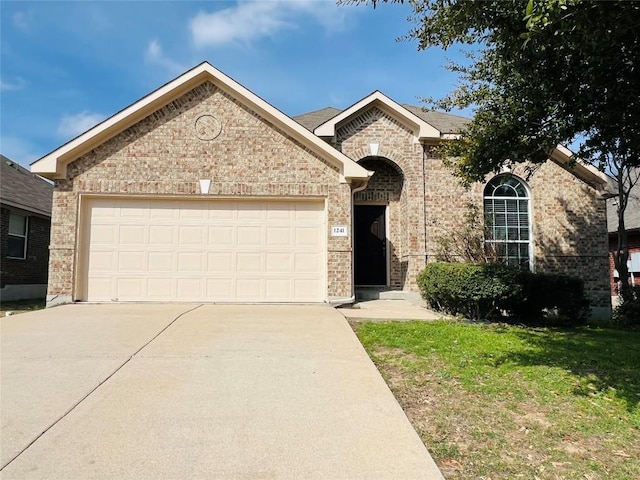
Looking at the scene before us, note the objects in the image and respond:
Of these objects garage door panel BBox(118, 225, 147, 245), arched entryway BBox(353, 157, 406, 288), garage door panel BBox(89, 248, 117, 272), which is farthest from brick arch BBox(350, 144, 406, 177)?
garage door panel BBox(89, 248, 117, 272)

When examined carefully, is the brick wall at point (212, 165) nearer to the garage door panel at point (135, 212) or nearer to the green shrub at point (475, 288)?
the garage door panel at point (135, 212)

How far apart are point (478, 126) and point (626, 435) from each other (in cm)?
538

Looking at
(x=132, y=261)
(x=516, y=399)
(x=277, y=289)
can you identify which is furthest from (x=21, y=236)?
(x=516, y=399)

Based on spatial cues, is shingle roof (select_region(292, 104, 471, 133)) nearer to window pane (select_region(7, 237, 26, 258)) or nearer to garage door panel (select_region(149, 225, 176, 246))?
garage door panel (select_region(149, 225, 176, 246))

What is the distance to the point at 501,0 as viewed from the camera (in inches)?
206

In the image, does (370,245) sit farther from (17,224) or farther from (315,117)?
(17,224)

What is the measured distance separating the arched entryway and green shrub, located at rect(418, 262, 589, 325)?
2.18 meters

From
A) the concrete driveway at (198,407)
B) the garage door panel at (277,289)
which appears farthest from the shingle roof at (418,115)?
the concrete driveway at (198,407)

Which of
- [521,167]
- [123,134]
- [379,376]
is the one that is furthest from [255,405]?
[521,167]

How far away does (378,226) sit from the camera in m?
13.4

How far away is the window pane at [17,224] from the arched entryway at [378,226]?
442 inches

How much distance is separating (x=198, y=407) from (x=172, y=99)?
28.2 ft

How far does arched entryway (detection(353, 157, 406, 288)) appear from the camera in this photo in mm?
13188

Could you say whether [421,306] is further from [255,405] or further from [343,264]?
[255,405]
